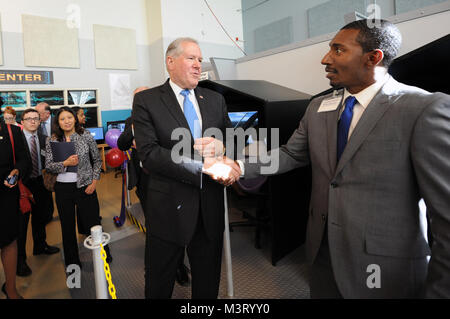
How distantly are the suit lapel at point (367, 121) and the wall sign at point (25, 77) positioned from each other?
24.5 feet

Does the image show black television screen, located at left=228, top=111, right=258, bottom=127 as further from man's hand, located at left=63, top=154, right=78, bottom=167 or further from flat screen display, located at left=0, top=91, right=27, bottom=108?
flat screen display, located at left=0, top=91, right=27, bottom=108

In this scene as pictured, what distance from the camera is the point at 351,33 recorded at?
111cm

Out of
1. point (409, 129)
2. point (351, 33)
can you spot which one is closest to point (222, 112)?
point (351, 33)

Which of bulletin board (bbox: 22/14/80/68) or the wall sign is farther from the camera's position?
bulletin board (bbox: 22/14/80/68)

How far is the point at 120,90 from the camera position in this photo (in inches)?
293

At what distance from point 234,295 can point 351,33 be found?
1.91 meters

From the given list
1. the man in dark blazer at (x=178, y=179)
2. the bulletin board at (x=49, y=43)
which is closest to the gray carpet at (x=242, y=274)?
the man in dark blazer at (x=178, y=179)

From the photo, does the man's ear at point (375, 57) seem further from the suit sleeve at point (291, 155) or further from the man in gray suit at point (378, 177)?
the suit sleeve at point (291, 155)

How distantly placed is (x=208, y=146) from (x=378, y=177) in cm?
78

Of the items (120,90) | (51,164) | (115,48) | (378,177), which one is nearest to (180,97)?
(378,177)

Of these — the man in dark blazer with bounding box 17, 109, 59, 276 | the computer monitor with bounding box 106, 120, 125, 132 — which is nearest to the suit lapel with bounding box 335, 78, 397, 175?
the man in dark blazer with bounding box 17, 109, 59, 276

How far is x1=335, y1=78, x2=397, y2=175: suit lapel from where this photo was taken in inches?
39.0

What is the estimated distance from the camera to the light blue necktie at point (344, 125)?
1.12m

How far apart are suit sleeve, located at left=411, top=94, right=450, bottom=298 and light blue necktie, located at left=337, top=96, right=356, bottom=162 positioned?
275 millimetres
